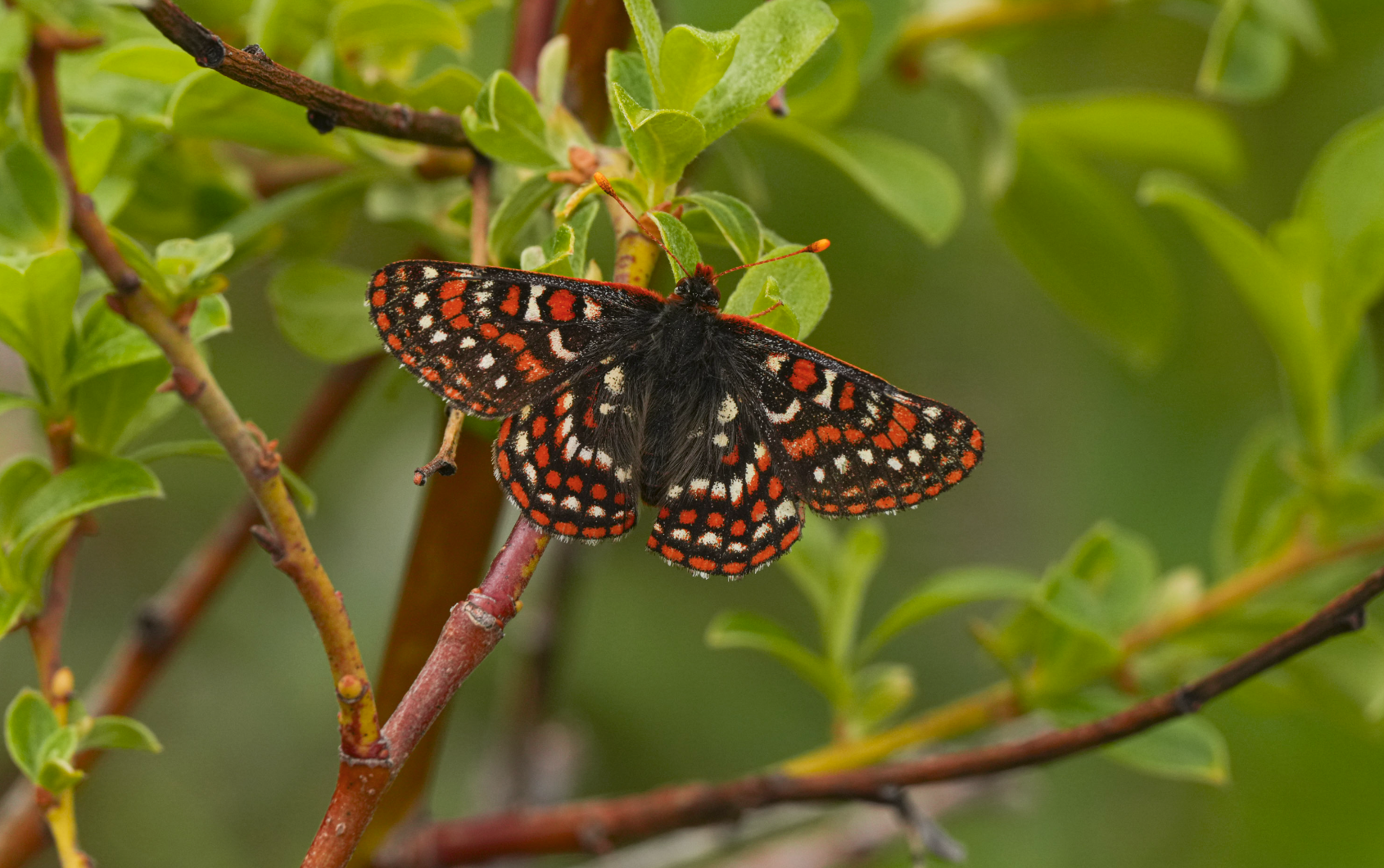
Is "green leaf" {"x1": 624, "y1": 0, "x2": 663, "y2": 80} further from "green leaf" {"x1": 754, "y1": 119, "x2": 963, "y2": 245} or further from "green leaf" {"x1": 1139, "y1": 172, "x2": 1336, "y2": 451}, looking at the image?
"green leaf" {"x1": 1139, "y1": 172, "x2": 1336, "y2": 451}

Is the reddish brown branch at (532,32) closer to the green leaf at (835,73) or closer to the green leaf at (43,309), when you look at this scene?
the green leaf at (835,73)

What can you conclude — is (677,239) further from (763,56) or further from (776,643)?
(776,643)

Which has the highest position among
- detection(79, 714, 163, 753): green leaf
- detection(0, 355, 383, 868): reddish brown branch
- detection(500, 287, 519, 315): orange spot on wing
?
detection(500, 287, 519, 315): orange spot on wing

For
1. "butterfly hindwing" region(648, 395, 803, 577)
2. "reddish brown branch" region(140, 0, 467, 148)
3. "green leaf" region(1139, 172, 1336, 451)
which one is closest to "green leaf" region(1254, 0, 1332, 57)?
"green leaf" region(1139, 172, 1336, 451)

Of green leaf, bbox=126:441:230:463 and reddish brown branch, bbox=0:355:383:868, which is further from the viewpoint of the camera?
reddish brown branch, bbox=0:355:383:868

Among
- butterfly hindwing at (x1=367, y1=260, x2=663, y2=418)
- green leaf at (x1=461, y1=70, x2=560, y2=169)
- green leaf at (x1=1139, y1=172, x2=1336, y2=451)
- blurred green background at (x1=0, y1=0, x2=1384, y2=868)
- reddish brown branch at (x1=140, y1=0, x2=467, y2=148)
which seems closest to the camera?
reddish brown branch at (x1=140, y1=0, x2=467, y2=148)

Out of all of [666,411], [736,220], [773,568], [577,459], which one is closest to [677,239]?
[736,220]

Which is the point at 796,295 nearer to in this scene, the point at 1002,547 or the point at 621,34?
the point at 621,34

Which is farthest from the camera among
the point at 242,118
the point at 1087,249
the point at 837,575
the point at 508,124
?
the point at 1087,249
